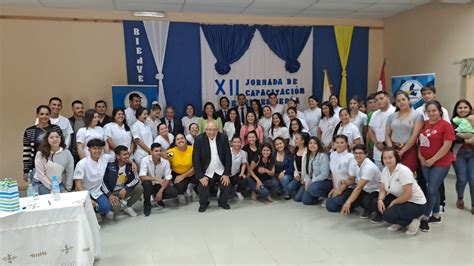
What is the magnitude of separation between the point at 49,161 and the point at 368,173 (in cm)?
318

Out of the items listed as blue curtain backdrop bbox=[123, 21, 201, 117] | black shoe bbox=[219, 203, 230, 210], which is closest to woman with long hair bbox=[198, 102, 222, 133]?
blue curtain backdrop bbox=[123, 21, 201, 117]

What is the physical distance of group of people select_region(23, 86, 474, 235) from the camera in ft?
11.3

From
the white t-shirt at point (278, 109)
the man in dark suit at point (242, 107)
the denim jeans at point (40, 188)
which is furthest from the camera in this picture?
the man in dark suit at point (242, 107)

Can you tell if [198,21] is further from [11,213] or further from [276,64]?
[11,213]

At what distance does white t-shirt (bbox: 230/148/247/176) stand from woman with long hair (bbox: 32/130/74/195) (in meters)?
1.97

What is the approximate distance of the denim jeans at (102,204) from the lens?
374 cm

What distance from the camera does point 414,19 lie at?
6.31 metres

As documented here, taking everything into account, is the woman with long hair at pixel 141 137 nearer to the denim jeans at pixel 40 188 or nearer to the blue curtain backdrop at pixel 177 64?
the denim jeans at pixel 40 188

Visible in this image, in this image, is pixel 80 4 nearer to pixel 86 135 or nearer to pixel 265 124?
pixel 86 135

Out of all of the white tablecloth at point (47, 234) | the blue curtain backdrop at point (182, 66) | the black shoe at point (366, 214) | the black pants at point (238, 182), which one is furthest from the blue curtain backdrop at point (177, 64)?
the white tablecloth at point (47, 234)

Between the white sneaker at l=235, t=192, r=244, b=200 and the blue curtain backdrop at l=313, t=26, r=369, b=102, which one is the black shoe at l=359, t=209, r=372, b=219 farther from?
the blue curtain backdrop at l=313, t=26, r=369, b=102

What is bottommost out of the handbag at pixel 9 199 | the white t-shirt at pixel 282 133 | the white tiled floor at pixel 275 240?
the white tiled floor at pixel 275 240

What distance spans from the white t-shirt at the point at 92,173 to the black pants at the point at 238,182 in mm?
1595

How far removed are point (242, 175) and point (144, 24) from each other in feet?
10.4
